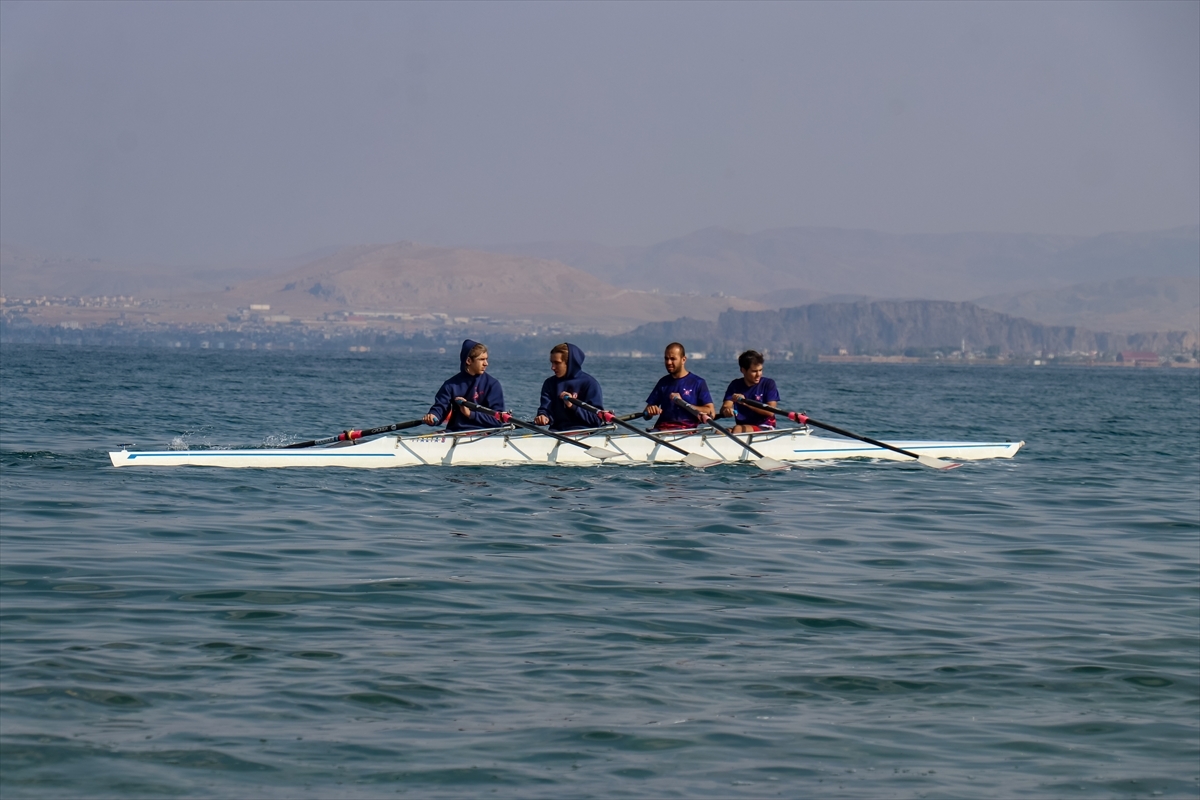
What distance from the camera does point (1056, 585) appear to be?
11164mm

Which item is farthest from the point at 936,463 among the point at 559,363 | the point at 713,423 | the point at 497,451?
the point at 497,451

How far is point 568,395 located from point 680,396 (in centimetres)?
171

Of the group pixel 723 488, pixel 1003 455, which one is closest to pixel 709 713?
pixel 723 488

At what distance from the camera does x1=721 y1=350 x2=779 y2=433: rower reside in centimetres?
1953

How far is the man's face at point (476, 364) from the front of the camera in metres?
18.0

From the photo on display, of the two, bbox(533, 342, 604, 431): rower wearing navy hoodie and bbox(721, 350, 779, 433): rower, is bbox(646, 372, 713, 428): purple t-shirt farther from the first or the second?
bbox(533, 342, 604, 431): rower wearing navy hoodie

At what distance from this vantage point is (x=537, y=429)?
61.1ft

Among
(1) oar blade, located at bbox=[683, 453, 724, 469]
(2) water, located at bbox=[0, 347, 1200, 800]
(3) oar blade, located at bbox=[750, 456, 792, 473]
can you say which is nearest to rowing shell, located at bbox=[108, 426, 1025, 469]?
(1) oar blade, located at bbox=[683, 453, 724, 469]

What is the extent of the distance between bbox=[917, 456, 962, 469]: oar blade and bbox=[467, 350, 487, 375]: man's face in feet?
24.0

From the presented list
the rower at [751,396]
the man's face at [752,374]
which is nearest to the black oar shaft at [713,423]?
the rower at [751,396]

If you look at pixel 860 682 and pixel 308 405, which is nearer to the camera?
pixel 860 682

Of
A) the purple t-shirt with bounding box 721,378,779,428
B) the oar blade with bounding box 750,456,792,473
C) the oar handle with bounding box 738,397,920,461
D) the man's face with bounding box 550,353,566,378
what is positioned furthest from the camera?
the purple t-shirt with bounding box 721,378,779,428

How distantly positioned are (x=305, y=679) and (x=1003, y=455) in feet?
58.3

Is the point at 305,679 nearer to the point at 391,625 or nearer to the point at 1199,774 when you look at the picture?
the point at 391,625
